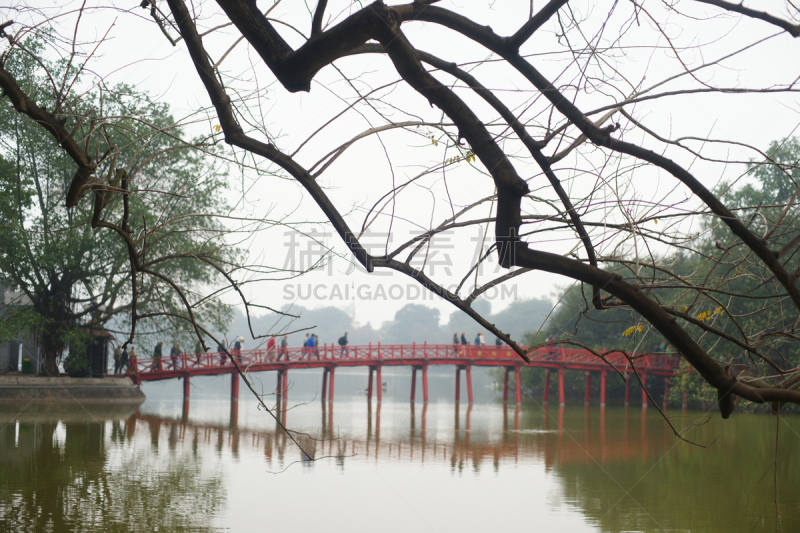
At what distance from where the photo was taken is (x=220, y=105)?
225 cm

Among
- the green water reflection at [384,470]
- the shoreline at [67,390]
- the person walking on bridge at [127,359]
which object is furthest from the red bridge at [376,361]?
the green water reflection at [384,470]

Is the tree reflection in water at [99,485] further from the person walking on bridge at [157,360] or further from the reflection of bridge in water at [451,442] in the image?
the person walking on bridge at [157,360]

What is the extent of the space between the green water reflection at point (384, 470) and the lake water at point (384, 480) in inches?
1.0

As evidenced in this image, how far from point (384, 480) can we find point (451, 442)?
3798 millimetres

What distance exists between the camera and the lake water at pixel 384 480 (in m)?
5.62

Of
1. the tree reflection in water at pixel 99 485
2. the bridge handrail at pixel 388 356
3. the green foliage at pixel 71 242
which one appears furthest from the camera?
the bridge handrail at pixel 388 356

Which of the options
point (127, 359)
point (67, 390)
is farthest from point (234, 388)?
point (67, 390)

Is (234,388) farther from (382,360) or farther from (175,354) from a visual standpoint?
(382,360)

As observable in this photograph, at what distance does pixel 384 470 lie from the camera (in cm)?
822

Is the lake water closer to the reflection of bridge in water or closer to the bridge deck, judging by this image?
the reflection of bridge in water

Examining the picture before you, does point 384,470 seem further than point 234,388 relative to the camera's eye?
No

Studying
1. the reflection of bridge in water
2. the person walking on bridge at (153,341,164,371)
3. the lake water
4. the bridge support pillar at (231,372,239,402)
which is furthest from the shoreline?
the bridge support pillar at (231,372,239,402)

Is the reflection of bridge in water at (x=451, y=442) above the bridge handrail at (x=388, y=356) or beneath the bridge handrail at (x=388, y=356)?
beneath

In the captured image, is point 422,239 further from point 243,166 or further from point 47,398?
point 47,398
